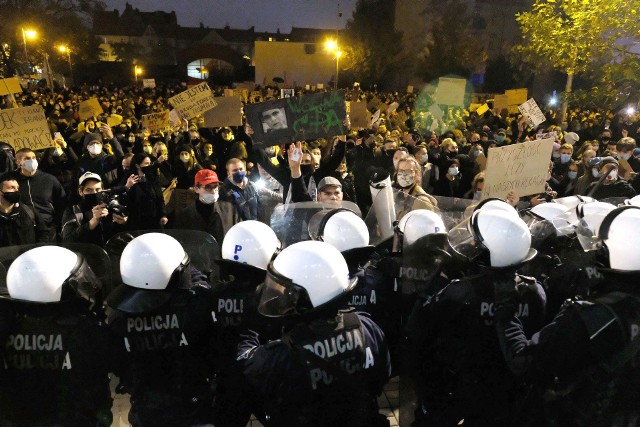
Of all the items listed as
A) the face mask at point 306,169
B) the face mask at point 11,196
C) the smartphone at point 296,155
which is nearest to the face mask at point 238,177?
the smartphone at point 296,155

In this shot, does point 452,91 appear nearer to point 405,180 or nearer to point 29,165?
point 405,180

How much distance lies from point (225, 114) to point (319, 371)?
26.9ft

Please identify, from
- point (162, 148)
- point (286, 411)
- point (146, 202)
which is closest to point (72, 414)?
point (286, 411)

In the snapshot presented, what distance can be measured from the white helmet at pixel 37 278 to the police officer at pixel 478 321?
2.06 meters

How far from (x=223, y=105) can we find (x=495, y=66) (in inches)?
1406

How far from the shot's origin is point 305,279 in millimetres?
2322

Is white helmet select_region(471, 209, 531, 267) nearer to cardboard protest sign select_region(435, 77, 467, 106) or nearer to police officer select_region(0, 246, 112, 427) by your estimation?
police officer select_region(0, 246, 112, 427)

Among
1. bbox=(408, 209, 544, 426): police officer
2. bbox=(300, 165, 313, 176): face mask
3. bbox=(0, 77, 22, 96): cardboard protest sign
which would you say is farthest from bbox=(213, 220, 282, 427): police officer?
bbox=(0, 77, 22, 96): cardboard protest sign

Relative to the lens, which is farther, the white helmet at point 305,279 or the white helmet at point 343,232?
the white helmet at point 343,232

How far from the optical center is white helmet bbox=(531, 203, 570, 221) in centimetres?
399

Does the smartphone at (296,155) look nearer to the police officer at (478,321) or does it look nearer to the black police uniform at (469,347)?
the police officer at (478,321)

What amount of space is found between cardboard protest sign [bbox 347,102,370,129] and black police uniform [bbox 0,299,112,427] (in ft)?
31.1

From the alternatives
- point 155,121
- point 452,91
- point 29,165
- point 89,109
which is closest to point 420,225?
point 29,165

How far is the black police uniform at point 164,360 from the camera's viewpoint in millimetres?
2682
